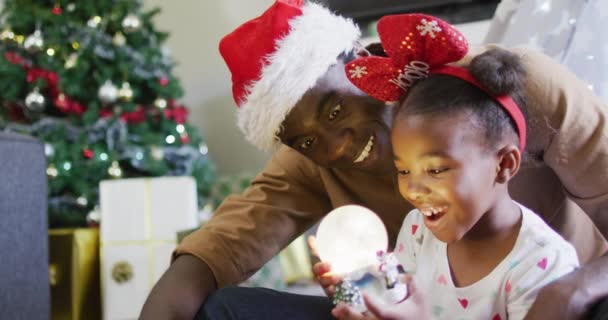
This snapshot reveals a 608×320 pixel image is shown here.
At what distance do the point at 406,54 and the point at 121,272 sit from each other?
5.80 ft

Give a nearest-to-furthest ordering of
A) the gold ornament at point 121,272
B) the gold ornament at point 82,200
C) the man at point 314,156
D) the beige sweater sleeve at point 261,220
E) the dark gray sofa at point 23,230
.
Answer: the man at point 314,156 → the beige sweater sleeve at point 261,220 → the dark gray sofa at point 23,230 → the gold ornament at point 121,272 → the gold ornament at point 82,200

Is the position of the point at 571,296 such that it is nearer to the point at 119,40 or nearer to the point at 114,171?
the point at 114,171

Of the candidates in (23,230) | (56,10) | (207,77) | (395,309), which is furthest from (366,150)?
(207,77)

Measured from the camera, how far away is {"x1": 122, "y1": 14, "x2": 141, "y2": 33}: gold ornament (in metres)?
2.64

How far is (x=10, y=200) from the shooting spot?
1.54 meters

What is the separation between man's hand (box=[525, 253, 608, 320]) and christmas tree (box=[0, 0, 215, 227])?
200 cm

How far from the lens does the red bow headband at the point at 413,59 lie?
91 cm

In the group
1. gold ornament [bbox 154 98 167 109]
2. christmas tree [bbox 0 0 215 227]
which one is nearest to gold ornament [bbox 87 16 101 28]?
christmas tree [bbox 0 0 215 227]

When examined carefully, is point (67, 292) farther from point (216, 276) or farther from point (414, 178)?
point (414, 178)

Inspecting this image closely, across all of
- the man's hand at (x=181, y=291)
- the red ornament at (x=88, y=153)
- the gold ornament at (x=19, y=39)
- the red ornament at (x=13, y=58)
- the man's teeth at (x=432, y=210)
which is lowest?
the red ornament at (x=88, y=153)

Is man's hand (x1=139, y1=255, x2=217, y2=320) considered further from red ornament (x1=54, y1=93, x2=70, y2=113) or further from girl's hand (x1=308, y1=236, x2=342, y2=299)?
red ornament (x1=54, y1=93, x2=70, y2=113)

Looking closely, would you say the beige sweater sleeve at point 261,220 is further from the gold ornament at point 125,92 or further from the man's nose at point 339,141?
the gold ornament at point 125,92

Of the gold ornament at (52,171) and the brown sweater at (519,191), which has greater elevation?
the brown sweater at (519,191)

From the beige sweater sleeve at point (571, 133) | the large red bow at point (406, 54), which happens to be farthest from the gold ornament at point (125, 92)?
the beige sweater sleeve at point (571, 133)
